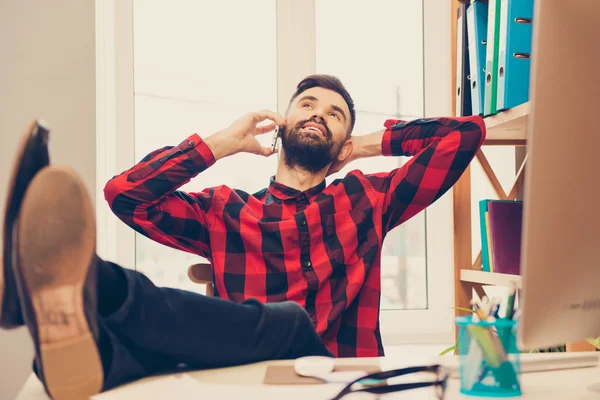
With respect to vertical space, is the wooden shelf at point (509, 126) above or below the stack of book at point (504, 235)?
above

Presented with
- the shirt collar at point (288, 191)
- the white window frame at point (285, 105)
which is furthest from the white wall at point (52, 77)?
the shirt collar at point (288, 191)

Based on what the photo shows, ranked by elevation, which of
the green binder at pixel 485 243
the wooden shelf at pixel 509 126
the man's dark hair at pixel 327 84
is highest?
the man's dark hair at pixel 327 84

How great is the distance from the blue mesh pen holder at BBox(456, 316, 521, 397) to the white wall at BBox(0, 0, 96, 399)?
1.55 m

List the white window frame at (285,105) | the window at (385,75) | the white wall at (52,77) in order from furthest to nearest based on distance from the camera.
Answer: the window at (385,75)
the white window frame at (285,105)
the white wall at (52,77)

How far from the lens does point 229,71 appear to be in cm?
228

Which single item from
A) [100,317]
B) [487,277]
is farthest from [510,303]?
[487,277]

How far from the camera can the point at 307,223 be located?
1551 millimetres

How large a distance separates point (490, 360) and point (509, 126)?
3.71 feet

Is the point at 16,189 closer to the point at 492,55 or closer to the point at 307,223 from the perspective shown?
the point at 307,223

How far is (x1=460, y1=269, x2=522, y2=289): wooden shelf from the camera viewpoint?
61.3 inches

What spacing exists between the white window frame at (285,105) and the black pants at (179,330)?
1382mm

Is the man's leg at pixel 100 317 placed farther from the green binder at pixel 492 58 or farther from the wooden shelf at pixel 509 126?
the green binder at pixel 492 58

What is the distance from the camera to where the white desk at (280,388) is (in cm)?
61

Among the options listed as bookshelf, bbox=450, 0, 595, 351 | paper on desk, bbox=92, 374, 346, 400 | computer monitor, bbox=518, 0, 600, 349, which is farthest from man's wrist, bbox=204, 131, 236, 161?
computer monitor, bbox=518, 0, 600, 349
